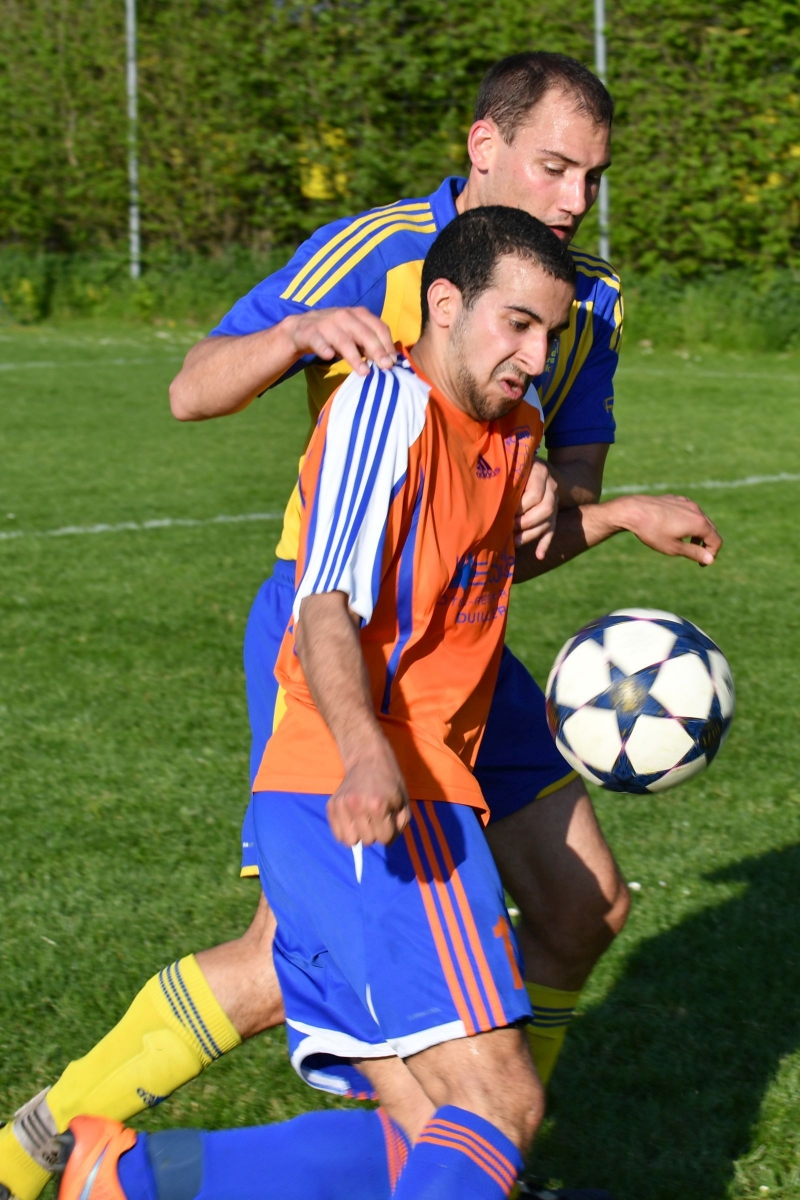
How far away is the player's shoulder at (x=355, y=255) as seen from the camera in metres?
2.80

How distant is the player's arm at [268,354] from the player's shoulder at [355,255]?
0.09m

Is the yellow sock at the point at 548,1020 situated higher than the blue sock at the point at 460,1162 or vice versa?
A: the blue sock at the point at 460,1162

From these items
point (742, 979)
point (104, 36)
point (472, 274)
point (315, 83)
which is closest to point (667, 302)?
point (315, 83)

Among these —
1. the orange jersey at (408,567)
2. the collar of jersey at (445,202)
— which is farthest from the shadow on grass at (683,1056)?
the collar of jersey at (445,202)

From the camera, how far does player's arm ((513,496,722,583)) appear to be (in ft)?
9.64

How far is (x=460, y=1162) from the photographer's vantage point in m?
2.03

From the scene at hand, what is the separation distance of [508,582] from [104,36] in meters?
17.5

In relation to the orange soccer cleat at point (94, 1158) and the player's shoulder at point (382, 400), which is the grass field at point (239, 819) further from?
the player's shoulder at point (382, 400)

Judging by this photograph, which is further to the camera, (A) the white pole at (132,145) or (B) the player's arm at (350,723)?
(A) the white pole at (132,145)

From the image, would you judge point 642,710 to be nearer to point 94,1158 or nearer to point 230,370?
point 230,370

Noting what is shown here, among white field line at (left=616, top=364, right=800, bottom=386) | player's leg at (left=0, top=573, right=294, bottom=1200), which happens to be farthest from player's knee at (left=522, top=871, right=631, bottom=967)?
white field line at (left=616, top=364, right=800, bottom=386)

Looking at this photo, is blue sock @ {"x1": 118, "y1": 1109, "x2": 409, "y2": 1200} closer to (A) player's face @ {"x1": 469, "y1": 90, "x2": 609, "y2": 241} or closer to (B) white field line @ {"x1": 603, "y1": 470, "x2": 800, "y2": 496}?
(A) player's face @ {"x1": 469, "y1": 90, "x2": 609, "y2": 241}

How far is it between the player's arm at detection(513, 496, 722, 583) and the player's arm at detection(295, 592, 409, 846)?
2.47ft

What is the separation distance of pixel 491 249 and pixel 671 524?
2.61 ft
